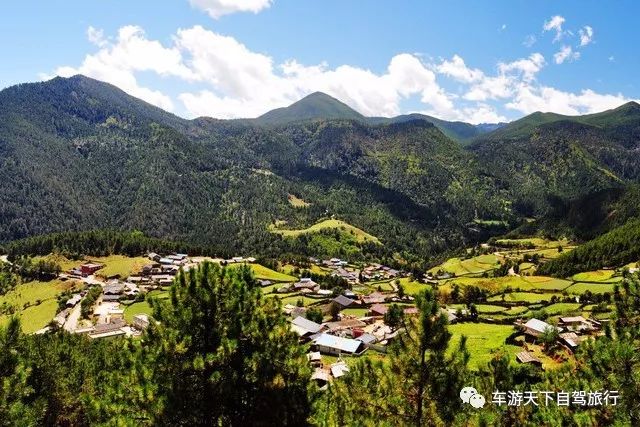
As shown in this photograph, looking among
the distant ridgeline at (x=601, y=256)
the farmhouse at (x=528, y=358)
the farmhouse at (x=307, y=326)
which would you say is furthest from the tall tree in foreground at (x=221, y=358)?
the distant ridgeline at (x=601, y=256)

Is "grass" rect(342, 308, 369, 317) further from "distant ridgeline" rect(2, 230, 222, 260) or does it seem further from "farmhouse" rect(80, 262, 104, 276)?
"distant ridgeline" rect(2, 230, 222, 260)

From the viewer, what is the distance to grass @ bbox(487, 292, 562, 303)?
90631 mm

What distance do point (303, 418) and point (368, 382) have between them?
346 cm

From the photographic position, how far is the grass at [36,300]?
9800cm

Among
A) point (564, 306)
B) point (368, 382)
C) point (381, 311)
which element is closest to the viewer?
point (368, 382)

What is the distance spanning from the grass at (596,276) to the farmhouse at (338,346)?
206ft

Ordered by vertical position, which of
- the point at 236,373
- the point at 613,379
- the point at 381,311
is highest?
the point at 236,373

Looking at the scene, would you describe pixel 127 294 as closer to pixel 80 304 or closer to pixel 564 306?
pixel 80 304

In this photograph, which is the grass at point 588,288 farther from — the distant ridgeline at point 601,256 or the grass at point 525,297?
the distant ridgeline at point 601,256

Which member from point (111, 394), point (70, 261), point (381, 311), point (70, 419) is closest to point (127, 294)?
point (70, 261)

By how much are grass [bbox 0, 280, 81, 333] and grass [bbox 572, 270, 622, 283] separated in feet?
384

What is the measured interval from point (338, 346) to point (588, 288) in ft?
195

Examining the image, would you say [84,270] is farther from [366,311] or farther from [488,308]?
[488,308]

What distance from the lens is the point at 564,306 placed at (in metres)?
80.5
